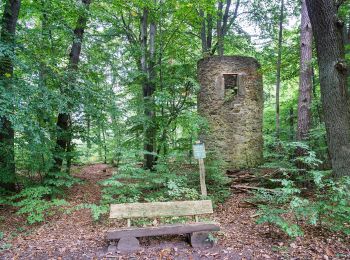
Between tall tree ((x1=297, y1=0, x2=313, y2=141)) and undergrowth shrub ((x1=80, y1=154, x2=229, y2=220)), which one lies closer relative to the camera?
undergrowth shrub ((x1=80, y1=154, x2=229, y2=220))

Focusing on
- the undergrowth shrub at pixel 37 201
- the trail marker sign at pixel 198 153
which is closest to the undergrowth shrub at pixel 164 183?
the trail marker sign at pixel 198 153

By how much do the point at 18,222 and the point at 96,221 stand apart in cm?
164

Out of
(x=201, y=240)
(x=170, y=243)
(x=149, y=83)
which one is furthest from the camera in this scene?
(x=149, y=83)

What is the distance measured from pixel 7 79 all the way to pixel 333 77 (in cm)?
566

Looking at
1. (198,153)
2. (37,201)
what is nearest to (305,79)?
(198,153)

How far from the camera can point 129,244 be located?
3.99 m

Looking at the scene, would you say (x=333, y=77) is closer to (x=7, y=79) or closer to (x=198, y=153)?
(x=198, y=153)

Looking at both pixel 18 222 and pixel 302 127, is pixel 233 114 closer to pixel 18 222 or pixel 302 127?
pixel 302 127

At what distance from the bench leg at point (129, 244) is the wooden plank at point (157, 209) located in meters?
0.35

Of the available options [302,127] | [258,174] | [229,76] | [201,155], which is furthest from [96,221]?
[229,76]

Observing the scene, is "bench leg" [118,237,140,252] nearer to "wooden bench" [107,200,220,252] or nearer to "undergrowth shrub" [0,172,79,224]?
"wooden bench" [107,200,220,252]

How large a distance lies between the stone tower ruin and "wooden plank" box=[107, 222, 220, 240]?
4067 millimetres

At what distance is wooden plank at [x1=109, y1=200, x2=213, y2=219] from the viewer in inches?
165

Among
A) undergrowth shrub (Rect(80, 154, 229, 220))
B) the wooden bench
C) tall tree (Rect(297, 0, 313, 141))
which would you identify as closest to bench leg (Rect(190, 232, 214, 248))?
the wooden bench
